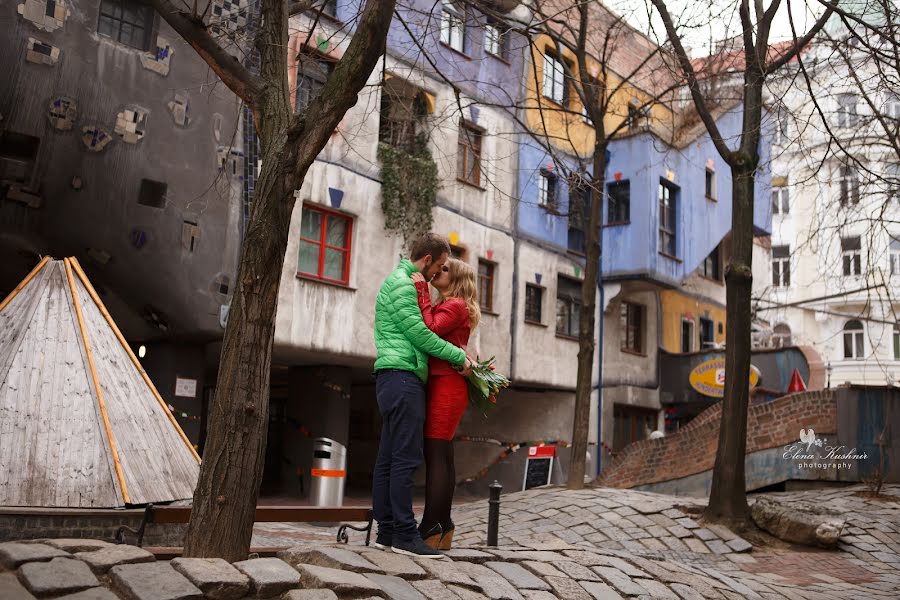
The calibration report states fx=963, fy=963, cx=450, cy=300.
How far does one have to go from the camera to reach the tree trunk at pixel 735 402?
39.3 feet

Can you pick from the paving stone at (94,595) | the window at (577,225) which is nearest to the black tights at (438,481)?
the paving stone at (94,595)

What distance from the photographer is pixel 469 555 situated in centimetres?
628

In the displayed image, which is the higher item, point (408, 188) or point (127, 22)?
point (127, 22)

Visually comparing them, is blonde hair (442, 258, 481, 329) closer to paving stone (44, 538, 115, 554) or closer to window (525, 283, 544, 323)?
paving stone (44, 538, 115, 554)

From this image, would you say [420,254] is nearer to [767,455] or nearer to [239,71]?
[239,71]

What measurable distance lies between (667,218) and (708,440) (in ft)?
26.7

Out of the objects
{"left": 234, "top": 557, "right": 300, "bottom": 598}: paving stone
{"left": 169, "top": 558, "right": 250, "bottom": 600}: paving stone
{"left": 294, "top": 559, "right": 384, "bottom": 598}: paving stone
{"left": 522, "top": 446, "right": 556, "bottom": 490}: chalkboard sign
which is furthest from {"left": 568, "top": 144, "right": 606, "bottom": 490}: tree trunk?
{"left": 169, "top": 558, "right": 250, "bottom": 600}: paving stone

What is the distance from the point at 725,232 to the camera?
26.1 m

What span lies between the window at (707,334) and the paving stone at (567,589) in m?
22.3

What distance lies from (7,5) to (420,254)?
901 centimetres

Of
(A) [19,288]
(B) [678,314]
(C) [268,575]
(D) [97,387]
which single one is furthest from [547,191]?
(C) [268,575]

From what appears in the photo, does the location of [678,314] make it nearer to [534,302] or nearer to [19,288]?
[534,302]

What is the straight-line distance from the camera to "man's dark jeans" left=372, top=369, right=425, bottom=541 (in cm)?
600

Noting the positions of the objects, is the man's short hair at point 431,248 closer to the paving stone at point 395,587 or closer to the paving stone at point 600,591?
the paving stone at point 395,587
